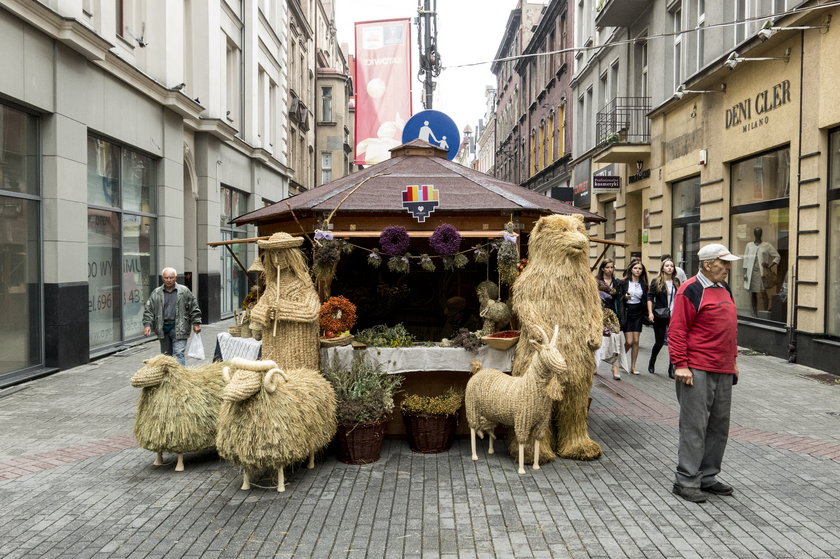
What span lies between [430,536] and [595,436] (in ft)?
10.3

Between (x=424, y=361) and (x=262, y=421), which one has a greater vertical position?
(x=424, y=361)

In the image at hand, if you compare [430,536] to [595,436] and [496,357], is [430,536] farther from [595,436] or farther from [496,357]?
[595,436]

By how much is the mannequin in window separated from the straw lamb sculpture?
760 cm

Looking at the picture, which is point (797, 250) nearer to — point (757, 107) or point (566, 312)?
point (757, 107)

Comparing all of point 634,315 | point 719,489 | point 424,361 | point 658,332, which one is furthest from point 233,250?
point 719,489

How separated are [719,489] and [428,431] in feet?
Answer: 8.30

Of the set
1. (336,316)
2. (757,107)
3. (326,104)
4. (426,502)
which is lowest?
(426,502)

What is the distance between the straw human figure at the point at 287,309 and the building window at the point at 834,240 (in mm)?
8383

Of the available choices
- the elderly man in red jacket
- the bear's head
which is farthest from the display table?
the elderly man in red jacket

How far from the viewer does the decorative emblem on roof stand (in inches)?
275

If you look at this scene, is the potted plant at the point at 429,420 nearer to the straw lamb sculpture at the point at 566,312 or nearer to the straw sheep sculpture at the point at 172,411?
the straw lamb sculpture at the point at 566,312

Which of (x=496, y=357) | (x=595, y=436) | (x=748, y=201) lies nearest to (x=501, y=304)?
(x=496, y=357)

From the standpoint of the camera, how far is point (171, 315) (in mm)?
9023

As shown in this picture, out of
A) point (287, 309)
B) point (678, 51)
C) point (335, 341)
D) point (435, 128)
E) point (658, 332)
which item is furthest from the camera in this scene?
point (678, 51)
